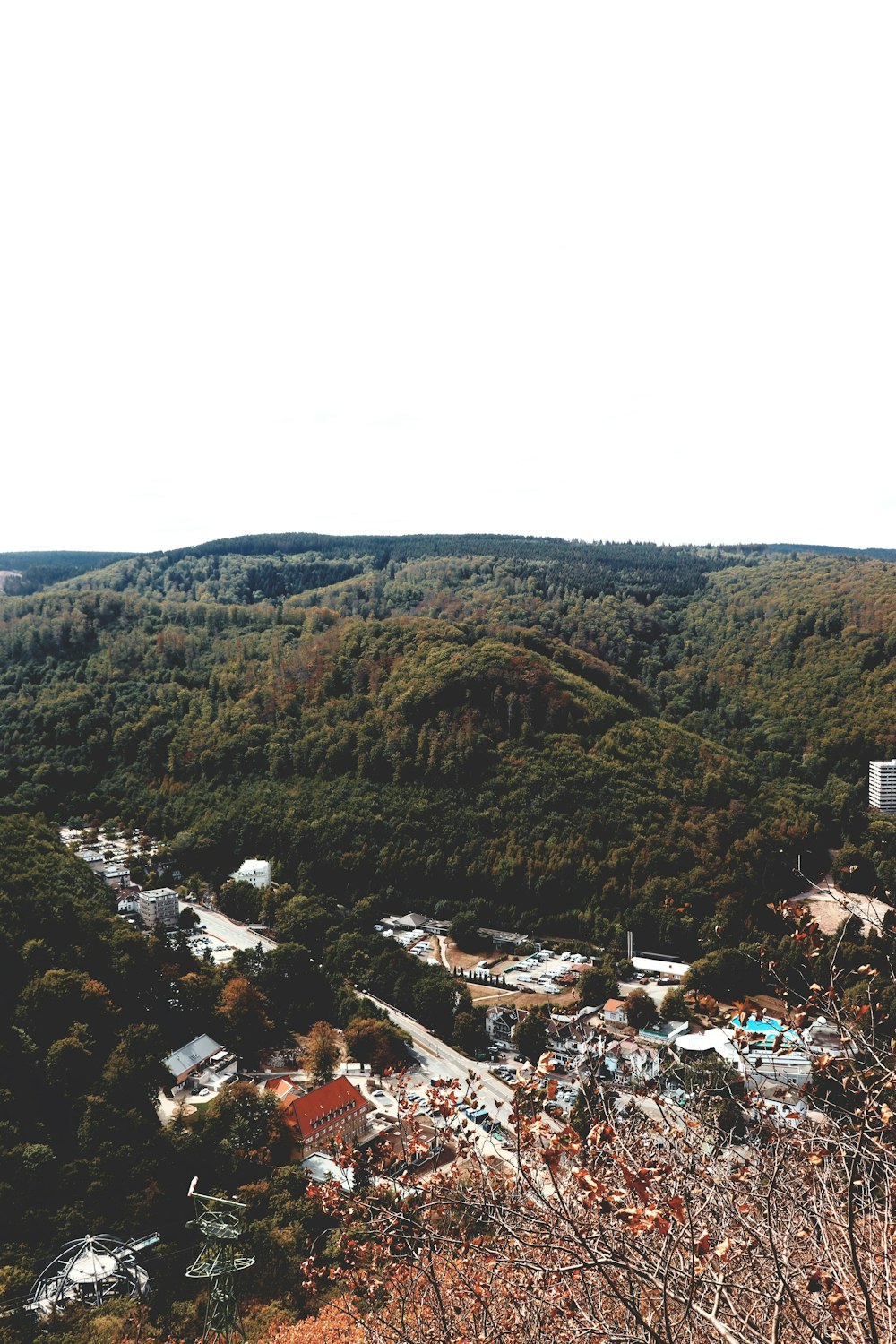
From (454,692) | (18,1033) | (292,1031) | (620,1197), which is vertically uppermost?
(620,1197)

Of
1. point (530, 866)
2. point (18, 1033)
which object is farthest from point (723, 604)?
point (18, 1033)

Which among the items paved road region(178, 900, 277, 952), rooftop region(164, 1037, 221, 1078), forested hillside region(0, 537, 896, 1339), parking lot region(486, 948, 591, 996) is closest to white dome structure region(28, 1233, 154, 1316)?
forested hillside region(0, 537, 896, 1339)

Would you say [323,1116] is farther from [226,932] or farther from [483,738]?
[483,738]

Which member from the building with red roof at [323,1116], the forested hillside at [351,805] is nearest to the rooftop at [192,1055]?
the forested hillside at [351,805]

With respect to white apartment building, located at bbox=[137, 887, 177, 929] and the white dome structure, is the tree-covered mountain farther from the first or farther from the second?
the white dome structure

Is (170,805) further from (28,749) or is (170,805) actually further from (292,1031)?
(292,1031)

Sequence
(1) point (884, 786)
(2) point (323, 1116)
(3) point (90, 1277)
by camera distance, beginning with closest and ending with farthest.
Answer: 1. (3) point (90, 1277)
2. (2) point (323, 1116)
3. (1) point (884, 786)

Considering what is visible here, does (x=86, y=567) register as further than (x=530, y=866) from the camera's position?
Yes

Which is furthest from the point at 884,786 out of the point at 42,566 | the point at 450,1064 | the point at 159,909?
the point at 42,566
